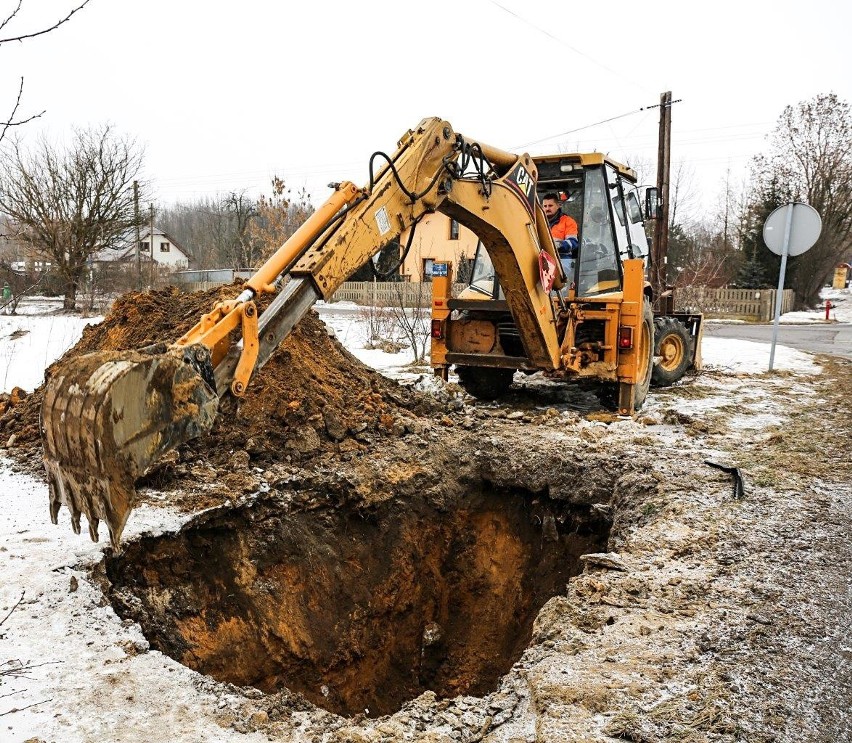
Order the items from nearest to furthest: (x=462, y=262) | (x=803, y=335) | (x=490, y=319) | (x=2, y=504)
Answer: (x=2, y=504) → (x=490, y=319) → (x=803, y=335) → (x=462, y=262)

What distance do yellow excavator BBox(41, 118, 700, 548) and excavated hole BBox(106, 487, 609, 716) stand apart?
0.99 meters

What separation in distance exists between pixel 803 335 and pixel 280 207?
16.7m

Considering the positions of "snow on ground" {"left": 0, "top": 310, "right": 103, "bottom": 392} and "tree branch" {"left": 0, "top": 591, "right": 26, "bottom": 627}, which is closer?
"tree branch" {"left": 0, "top": 591, "right": 26, "bottom": 627}

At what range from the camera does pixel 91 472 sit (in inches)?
115

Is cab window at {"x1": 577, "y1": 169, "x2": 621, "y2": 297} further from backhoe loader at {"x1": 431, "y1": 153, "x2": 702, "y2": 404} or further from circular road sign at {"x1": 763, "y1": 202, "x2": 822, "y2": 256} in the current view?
circular road sign at {"x1": 763, "y1": 202, "x2": 822, "y2": 256}

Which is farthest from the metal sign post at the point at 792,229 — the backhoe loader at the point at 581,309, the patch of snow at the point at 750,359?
the backhoe loader at the point at 581,309

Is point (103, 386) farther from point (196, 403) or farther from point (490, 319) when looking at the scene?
point (490, 319)

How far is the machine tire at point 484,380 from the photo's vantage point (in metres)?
Answer: 8.55

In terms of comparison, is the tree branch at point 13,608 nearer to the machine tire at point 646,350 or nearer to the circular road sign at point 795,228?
the machine tire at point 646,350

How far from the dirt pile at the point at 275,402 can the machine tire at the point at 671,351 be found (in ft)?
13.7

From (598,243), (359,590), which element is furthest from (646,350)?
(359,590)

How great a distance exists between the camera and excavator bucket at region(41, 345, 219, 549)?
2865 mm

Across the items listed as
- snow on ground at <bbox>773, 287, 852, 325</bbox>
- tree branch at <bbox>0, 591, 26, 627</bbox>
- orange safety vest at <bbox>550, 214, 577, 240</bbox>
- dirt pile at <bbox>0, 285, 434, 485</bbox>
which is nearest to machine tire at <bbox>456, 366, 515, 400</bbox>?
dirt pile at <bbox>0, 285, 434, 485</bbox>

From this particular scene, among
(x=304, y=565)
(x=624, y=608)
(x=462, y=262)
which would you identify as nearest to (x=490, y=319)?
(x=304, y=565)
